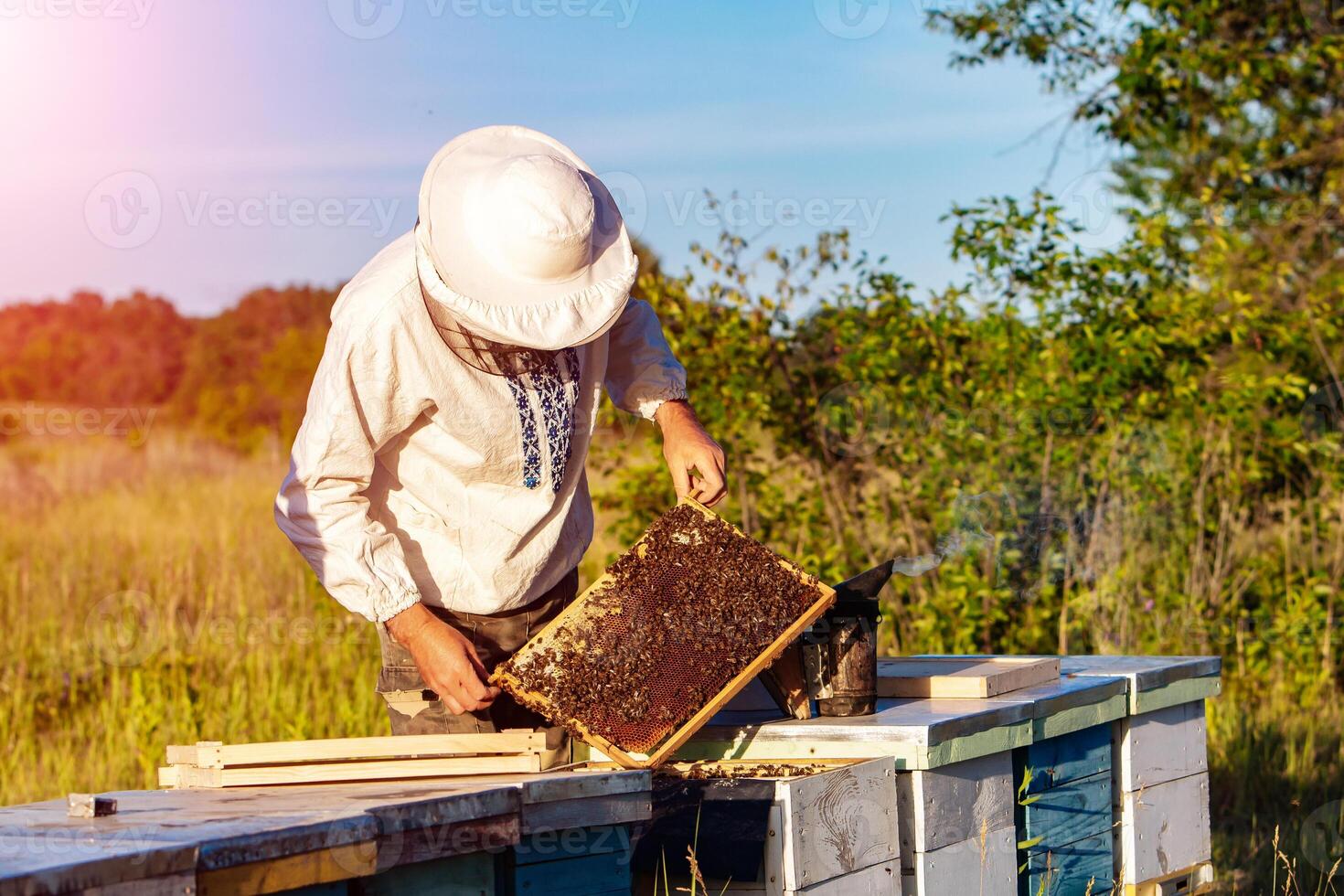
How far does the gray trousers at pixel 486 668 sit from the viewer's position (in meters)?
3.43

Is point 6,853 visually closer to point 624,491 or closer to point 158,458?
point 624,491

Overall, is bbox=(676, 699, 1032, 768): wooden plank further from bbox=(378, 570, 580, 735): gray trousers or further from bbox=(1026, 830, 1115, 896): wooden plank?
bbox=(378, 570, 580, 735): gray trousers

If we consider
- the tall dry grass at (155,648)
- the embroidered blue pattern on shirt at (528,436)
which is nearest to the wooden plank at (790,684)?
the embroidered blue pattern on shirt at (528,436)

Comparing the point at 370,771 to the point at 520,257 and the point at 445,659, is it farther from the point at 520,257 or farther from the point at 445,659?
the point at 520,257

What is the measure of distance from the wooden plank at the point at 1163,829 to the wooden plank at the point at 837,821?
112cm

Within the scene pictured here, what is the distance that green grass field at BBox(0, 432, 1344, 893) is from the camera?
614 centimetres

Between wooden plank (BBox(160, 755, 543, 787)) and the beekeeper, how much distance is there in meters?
0.42

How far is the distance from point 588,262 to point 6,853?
5.88 ft

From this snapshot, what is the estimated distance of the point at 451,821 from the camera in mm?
2289

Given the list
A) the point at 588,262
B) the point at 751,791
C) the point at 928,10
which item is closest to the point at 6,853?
the point at 751,791
